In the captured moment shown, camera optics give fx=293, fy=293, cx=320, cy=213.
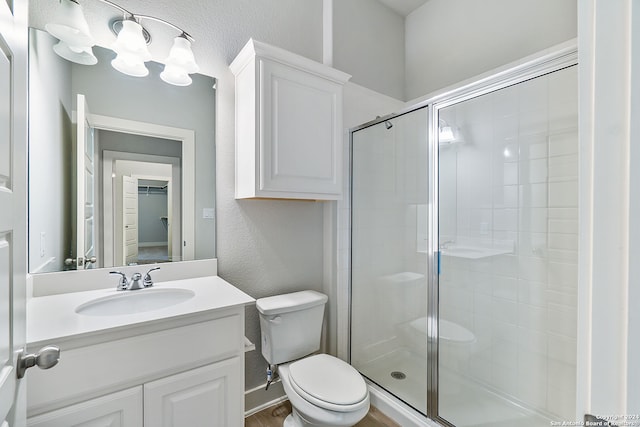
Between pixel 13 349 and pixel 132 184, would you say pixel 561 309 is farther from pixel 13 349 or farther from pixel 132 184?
pixel 132 184

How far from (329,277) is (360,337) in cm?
47

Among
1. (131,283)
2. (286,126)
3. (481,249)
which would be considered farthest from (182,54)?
(481,249)

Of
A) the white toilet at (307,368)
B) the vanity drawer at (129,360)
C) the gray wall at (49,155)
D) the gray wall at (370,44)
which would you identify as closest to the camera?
the vanity drawer at (129,360)

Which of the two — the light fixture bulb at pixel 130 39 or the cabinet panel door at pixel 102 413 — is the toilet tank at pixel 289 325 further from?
the light fixture bulb at pixel 130 39

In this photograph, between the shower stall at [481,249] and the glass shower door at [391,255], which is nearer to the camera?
the shower stall at [481,249]

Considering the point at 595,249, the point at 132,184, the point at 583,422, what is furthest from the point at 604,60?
the point at 132,184

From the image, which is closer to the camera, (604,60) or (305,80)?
(604,60)

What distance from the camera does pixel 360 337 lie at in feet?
6.72

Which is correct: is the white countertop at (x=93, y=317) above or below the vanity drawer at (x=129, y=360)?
above

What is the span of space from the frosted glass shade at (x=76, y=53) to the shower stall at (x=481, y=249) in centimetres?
154

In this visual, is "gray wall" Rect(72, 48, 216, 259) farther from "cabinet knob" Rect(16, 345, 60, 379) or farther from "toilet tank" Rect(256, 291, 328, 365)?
"cabinet knob" Rect(16, 345, 60, 379)

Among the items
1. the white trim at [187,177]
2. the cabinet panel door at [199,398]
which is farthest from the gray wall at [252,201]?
the cabinet panel door at [199,398]

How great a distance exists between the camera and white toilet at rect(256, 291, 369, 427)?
1298 millimetres

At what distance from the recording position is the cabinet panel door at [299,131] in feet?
5.00
